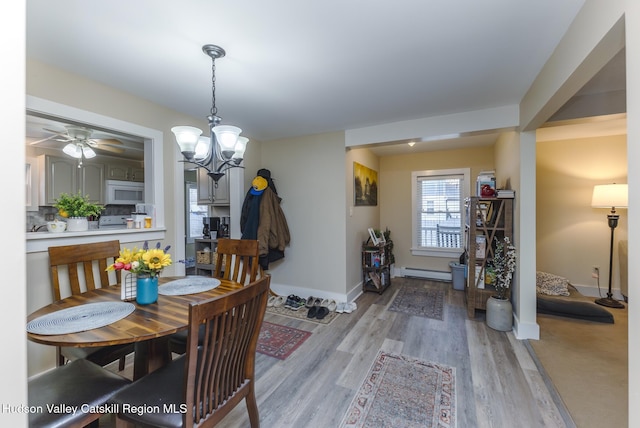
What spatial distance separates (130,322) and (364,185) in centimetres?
346

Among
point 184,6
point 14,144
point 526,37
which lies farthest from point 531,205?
point 14,144

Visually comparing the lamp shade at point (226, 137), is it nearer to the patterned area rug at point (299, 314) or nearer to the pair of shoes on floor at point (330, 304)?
the patterned area rug at point (299, 314)

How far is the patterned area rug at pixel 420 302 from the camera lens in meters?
3.19

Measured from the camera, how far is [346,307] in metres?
3.28

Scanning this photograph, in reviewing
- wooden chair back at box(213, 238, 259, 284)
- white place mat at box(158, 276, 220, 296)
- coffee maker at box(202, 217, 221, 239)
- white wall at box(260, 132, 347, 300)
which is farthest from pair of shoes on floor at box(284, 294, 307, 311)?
white place mat at box(158, 276, 220, 296)

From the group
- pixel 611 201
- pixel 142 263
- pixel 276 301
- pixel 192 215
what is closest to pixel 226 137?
pixel 142 263

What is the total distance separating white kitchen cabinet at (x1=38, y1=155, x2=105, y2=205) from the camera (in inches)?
118

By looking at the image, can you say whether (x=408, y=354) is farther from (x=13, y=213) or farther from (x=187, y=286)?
(x=13, y=213)

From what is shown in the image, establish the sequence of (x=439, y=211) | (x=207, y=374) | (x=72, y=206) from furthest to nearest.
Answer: (x=439, y=211)
(x=72, y=206)
(x=207, y=374)

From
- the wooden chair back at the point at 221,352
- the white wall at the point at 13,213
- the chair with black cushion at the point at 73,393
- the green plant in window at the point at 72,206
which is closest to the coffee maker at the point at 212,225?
the green plant in window at the point at 72,206

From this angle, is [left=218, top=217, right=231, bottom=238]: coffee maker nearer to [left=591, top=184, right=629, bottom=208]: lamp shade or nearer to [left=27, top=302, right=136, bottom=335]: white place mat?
[left=27, top=302, right=136, bottom=335]: white place mat

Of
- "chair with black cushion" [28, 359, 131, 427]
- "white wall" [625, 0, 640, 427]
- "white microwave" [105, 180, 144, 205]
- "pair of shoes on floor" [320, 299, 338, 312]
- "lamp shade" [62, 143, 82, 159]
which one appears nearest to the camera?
"white wall" [625, 0, 640, 427]

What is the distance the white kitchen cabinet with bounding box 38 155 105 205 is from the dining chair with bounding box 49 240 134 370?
52.6 inches

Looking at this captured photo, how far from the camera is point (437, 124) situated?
9.53 ft
